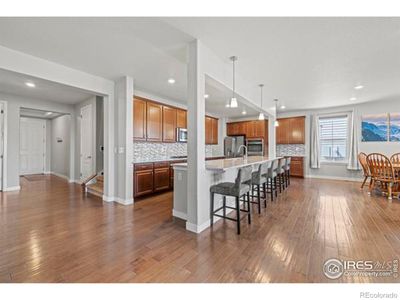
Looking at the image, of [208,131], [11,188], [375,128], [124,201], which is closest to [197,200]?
[124,201]

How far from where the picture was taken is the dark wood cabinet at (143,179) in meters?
4.06

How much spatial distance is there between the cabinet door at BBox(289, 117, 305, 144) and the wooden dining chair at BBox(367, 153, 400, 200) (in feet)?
8.90

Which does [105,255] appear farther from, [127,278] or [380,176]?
[380,176]

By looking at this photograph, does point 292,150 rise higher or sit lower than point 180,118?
lower

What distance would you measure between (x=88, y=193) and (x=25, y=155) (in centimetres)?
504

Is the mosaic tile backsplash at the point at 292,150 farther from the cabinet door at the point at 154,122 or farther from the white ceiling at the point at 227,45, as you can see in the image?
the cabinet door at the point at 154,122

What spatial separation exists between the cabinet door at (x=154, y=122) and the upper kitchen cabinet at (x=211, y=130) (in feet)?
8.18

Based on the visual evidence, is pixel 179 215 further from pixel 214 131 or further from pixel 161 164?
pixel 214 131

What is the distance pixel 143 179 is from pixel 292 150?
19.9 ft

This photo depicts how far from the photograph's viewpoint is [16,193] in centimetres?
462

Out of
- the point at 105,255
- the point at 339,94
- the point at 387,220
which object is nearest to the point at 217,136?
the point at 339,94

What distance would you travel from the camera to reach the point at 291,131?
7398mm

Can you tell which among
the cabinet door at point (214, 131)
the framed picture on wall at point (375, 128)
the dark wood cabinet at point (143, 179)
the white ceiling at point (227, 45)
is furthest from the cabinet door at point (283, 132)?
the dark wood cabinet at point (143, 179)

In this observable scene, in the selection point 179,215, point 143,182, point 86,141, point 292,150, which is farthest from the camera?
point 292,150
